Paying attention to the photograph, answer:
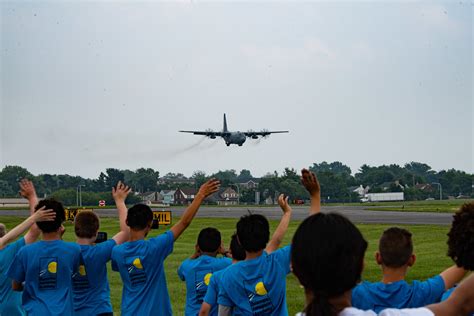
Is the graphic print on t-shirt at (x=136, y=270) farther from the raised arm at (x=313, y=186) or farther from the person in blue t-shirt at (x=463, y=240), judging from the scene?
the person in blue t-shirt at (x=463, y=240)

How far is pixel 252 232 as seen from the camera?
5.44 m

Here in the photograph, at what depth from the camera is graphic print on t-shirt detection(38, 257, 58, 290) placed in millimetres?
6246

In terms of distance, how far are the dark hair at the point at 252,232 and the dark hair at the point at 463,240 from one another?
2.00 meters

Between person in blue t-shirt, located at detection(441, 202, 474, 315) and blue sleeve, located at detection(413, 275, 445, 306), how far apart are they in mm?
935

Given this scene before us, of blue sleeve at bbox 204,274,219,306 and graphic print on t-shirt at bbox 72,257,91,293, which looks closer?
blue sleeve at bbox 204,274,219,306

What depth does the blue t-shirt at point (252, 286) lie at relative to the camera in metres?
5.50

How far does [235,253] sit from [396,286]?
2.15 metres

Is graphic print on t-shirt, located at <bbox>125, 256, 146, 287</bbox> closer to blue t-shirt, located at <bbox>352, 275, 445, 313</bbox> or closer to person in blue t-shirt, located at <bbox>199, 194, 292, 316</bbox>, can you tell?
person in blue t-shirt, located at <bbox>199, 194, 292, 316</bbox>

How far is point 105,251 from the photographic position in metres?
6.76

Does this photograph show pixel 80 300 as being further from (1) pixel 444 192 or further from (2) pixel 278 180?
(1) pixel 444 192

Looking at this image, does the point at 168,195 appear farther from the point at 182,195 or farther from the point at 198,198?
the point at 198,198

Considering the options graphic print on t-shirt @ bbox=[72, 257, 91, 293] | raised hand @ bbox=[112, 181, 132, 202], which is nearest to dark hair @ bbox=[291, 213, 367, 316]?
graphic print on t-shirt @ bbox=[72, 257, 91, 293]

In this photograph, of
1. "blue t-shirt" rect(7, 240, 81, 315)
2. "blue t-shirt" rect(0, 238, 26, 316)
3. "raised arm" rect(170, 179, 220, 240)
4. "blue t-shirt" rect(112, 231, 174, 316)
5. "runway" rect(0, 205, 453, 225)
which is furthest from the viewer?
"runway" rect(0, 205, 453, 225)

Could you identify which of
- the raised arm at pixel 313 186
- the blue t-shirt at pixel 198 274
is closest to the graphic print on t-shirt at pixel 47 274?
the blue t-shirt at pixel 198 274
